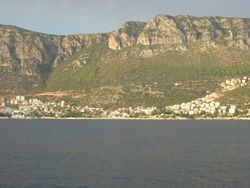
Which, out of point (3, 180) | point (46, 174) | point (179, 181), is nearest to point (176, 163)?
point (179, 181)

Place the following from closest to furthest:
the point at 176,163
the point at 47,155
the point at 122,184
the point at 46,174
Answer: the point at 122,184
the point at 46,174
the point at 176,163
the point at 47,155

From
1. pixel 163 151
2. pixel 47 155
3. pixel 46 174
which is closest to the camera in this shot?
pixel 46 174

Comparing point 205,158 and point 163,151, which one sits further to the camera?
point 163,151


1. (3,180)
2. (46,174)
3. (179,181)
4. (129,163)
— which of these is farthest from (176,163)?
(3,180)

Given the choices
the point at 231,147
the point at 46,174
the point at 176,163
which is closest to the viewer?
the point at 46,174

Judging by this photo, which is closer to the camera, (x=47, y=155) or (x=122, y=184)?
(x=122, y=184)

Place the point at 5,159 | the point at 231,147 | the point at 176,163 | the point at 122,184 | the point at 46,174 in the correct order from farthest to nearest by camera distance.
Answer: the point at 231,147, the point at 5,159, the point at 176,163, the point at 46,174, the point at 122,184

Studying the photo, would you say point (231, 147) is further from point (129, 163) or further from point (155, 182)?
point (155, 182)

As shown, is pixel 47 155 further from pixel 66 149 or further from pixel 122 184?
pixel 122 184
